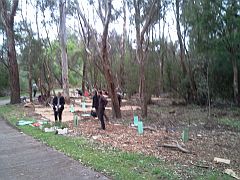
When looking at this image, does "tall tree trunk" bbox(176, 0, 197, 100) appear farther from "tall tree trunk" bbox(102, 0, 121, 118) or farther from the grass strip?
the grass strip

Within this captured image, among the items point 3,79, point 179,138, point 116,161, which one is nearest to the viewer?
point 116,161

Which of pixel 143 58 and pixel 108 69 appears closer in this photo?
pixel 108 69

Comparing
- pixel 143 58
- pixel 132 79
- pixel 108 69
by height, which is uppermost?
pixel 143 58

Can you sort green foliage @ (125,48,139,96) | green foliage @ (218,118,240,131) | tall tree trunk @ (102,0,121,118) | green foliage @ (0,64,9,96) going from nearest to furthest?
green foliage @ (218,118,240,131) → tall tree trunk @ (102,0,121,118) → green foliage @ (125,48,139,96) → green foliage @ (0,64,9,96)

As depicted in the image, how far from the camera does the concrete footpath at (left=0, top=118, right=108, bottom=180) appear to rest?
731 cm

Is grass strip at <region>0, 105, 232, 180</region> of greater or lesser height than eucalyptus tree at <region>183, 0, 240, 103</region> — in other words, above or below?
below

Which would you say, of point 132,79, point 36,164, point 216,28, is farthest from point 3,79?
point 36,164

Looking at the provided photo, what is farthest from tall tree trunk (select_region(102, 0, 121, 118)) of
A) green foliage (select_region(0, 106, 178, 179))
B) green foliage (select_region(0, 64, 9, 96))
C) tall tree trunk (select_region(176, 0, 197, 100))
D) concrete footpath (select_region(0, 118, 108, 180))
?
green foliage (select_region(0, 64, 9, 96))

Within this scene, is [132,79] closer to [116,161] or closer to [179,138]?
[179,138]

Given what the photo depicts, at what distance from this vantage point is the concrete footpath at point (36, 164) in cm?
731

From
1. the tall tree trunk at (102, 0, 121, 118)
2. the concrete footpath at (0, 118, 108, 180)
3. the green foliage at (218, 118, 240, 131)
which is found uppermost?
the tall tree trunk at (102, 0, 121, 118)

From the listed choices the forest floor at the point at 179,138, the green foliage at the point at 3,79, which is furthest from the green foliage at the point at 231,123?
the green foliage at the point at 3,79

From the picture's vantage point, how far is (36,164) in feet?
27.6

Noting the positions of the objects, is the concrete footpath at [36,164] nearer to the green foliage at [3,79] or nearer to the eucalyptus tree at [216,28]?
the eucalyptus tree at [216,28]
